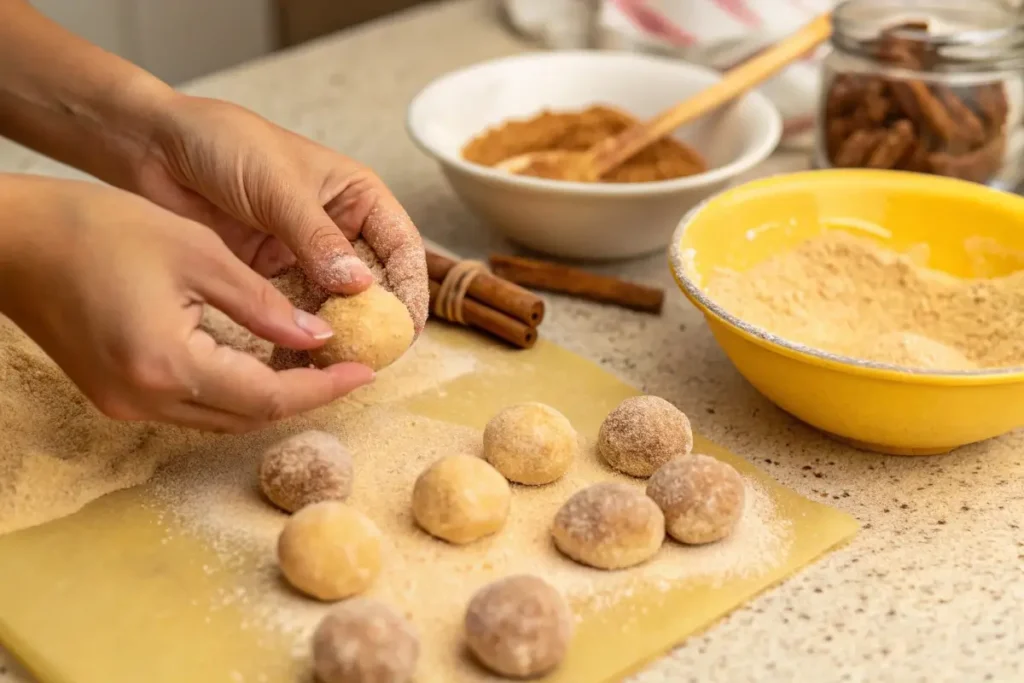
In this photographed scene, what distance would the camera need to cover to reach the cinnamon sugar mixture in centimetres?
128

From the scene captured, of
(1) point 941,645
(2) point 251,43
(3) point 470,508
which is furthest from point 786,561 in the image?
(2) point 251,43

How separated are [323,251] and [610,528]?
1.38 ft

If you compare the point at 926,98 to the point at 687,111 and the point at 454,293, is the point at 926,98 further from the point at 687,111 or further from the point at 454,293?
the point at 454,293

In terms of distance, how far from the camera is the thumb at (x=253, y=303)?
98cm

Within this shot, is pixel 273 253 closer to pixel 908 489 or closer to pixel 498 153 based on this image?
pixel 498 153

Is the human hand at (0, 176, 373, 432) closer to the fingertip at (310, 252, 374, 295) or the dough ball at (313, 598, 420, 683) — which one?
the fingertip at (310, 252, 374, 295)

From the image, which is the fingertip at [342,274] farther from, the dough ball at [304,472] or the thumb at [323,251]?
the dough ball at [304,472]

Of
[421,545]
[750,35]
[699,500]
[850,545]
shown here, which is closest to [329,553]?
[421,545]

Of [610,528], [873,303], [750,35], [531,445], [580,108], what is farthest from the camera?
[750,35]

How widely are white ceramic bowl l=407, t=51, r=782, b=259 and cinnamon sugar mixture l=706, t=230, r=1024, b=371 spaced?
190 mm

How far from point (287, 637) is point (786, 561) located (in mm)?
465

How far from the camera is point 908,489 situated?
3.82 ft

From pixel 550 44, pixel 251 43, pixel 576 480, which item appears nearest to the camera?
pixel 576 480

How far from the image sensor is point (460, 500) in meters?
1.01
